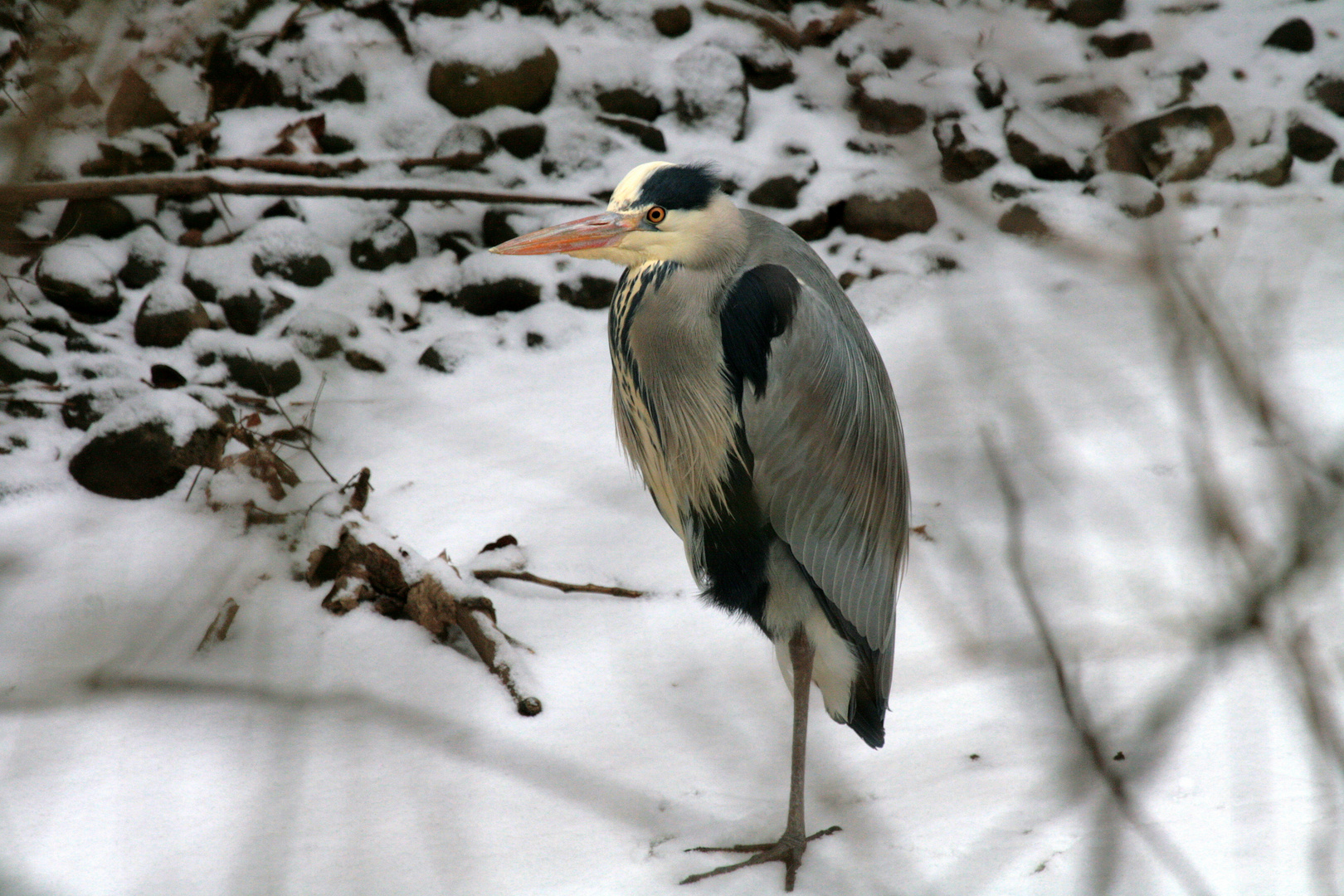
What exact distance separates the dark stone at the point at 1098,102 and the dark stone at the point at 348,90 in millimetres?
3617

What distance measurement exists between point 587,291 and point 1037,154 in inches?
103

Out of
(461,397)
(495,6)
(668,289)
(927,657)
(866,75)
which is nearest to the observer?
(866,75)

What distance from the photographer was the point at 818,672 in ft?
6.89

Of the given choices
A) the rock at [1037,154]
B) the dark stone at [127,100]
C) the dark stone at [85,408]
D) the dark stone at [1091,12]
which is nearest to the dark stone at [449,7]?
the dark stone at [85,408]

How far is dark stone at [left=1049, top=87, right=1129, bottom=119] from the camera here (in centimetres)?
65

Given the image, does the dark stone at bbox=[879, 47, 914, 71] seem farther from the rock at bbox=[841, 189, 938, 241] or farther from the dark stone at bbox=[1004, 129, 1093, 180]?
the rock at bbox=[841, 189, 938, 241]

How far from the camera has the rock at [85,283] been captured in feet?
10.4

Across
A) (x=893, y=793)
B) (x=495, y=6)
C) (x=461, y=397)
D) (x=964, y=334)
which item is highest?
(x=964, y=334)

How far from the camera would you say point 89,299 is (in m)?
3.26

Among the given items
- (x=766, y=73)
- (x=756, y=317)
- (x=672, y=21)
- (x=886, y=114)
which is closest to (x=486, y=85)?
(x=672, y=21)

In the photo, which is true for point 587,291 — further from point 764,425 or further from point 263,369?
point 764,425

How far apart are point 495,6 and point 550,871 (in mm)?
3480

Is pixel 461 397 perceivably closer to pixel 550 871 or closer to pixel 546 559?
pixel 546 559

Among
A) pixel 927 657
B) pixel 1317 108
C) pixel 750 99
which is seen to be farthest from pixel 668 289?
pixel 1317 108
